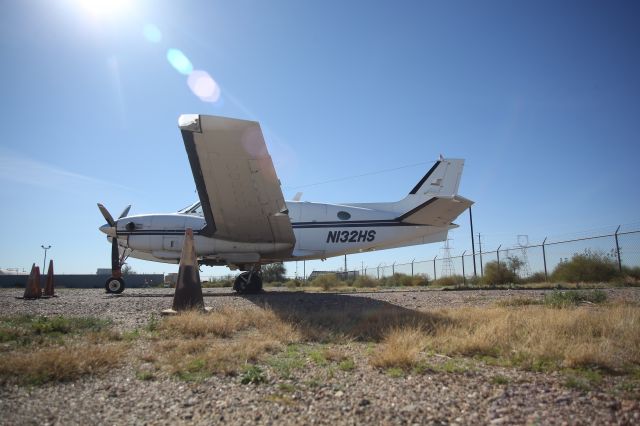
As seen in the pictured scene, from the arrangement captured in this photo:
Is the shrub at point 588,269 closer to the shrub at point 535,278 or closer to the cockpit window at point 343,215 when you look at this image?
the shrub at point 535,278

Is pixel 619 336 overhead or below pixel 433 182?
below

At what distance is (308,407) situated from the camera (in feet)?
9.18

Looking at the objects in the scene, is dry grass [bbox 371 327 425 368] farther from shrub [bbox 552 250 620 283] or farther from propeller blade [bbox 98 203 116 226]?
shrub [bbox 552 250 620 283]

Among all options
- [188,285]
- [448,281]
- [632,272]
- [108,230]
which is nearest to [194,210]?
[108,230]

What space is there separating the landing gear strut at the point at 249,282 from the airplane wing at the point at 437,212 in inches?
242

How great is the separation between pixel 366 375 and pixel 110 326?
4889 millimetres

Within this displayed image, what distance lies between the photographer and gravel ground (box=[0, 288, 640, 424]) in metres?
2.60

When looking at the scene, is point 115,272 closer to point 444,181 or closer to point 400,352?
point 444,181

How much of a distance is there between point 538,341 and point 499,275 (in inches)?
847

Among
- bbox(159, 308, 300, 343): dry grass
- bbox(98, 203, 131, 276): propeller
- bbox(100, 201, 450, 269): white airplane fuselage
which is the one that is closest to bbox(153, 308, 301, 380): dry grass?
bbox(159, 308, 300, 343): dry grass

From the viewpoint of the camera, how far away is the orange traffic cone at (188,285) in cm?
818

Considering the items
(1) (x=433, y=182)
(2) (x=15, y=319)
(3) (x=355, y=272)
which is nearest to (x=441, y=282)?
(1) (x=433, y=182)

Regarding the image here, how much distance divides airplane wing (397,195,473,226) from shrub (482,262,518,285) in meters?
11.3

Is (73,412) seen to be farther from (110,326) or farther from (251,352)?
(110,326)
